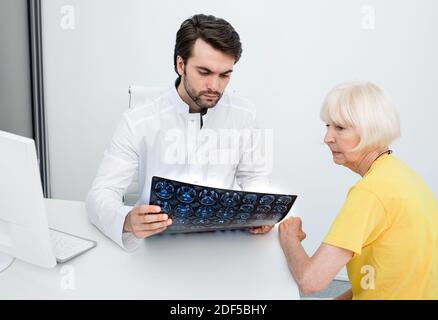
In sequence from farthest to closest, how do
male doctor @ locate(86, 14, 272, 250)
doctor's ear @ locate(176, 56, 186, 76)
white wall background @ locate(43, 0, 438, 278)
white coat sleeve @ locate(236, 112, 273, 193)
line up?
white wall background @ locate(43, 0, 438, 278) → white coat sleeve @ locate(236, 112, 273, 193) → doctor's ear @ locate(176, 56, 186, 76) → male doctor @ locate(86, 14, 272, 250)

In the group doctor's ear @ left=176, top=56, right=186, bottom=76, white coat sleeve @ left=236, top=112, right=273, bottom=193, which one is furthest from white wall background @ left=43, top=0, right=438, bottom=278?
doctor's ear @ left=176, top=56, right=186, bottom=76

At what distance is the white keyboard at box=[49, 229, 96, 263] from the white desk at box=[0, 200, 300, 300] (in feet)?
0.06

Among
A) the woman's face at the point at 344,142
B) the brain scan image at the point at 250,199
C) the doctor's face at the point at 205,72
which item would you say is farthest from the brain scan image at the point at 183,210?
the doctor's face at the point at 205,72

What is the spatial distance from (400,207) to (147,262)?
648mm

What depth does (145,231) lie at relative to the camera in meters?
1.07

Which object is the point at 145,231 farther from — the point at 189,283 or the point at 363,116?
the point at 363,116

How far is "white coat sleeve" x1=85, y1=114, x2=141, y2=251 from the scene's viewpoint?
3.92 ft

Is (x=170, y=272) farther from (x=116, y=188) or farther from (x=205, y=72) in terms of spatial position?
(x=205, y=72)

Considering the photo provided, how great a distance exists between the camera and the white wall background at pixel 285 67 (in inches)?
89.7

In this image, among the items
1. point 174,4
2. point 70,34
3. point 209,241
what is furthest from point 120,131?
point 70,34

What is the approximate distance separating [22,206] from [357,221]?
2.52 ft

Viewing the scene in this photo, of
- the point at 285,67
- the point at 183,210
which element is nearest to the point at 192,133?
the point at 183,210

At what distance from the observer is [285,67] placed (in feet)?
7.81

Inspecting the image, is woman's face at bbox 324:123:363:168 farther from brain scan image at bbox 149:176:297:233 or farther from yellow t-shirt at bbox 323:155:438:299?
brain scan image at bbox 149:176:297:233
